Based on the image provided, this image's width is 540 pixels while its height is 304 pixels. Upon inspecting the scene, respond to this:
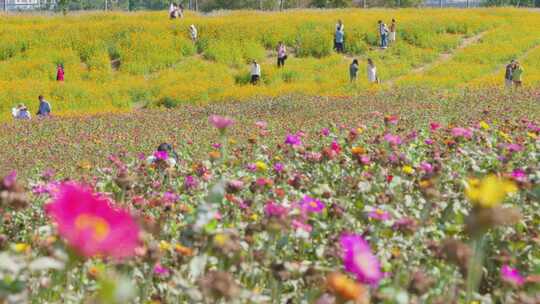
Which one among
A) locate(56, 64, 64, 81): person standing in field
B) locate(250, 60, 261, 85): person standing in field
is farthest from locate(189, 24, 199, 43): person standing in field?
locate(56, 64, 64, 81): person standing in field

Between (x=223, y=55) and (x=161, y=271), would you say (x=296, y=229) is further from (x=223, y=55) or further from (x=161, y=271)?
(x=223, y=55)

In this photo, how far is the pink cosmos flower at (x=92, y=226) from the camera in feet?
4.13

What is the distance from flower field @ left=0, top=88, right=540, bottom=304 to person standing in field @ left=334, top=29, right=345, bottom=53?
18317mm

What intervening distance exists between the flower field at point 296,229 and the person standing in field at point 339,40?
1832cm

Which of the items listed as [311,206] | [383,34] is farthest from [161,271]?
[383,34]

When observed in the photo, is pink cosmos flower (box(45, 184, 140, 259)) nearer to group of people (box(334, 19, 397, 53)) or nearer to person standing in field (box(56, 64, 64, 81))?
person standing in field (box(56, 64, 64, 81))

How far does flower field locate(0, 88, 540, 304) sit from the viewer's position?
60.4 inches

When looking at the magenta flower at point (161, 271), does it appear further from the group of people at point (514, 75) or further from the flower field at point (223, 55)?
the flower field at point (223, 55)

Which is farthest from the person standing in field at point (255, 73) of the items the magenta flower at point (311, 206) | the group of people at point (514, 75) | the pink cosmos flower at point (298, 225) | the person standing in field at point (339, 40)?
the pink cosmos flower at point (298, 225)

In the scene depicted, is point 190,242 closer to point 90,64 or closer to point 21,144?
point 21,144

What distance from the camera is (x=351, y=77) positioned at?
786 inches

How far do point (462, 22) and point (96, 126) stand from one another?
18.4 meters

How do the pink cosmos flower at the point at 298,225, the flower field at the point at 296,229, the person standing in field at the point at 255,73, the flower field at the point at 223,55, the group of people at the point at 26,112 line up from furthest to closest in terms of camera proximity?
the person standing in field at the point at 255,73
the flower field at the point at 223,55
the group of people at the point at 26,112
the pink cosmos flower at the point at 298,225
the flower field at the point at 296,229

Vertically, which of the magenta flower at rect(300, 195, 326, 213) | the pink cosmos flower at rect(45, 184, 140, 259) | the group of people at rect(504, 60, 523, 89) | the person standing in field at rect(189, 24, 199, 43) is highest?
the pink cosmos flower at rect(45, 184, 140, 259)
